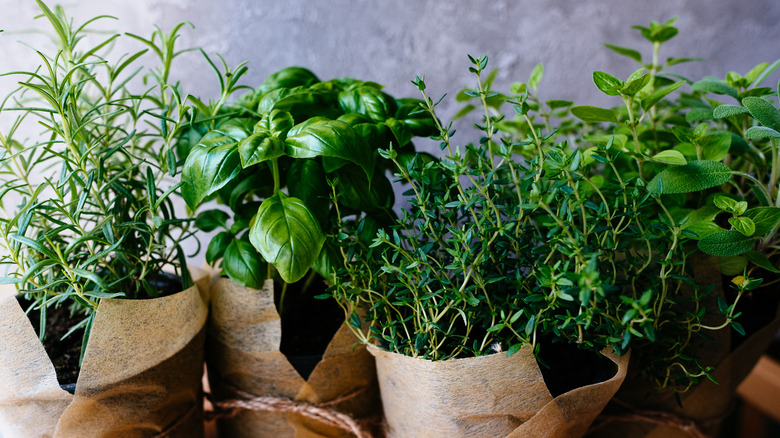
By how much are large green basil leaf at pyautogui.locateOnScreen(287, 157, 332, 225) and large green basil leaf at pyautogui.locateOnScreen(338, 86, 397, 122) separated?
0.09 metres

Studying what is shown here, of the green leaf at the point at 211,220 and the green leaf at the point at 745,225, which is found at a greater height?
the green leaf at the point at 211,220

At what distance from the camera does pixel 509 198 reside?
63cm

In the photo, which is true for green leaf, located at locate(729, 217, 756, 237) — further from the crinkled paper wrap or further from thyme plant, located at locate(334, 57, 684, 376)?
the crinkled paper wrap

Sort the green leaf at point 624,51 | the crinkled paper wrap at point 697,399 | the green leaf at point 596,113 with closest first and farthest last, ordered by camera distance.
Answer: the green leaf at point 596,113
the crinkled paper wrap at point 697,399
the green leaf at point 624,51

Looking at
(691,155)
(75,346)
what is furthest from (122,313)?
(691,155)

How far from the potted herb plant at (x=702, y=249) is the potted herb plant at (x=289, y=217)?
28cm

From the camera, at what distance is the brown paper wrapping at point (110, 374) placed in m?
0.59

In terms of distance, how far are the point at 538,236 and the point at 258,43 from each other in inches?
25.1

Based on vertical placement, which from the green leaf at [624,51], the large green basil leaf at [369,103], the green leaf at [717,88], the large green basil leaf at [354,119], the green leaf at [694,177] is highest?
the green leaf at [624,51]

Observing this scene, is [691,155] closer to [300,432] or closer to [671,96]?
[671,96]

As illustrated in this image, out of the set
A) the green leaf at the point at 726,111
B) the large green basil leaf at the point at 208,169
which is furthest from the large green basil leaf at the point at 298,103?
the green leaf at the point at 726,111

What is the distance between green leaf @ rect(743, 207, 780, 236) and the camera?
0.57 meters

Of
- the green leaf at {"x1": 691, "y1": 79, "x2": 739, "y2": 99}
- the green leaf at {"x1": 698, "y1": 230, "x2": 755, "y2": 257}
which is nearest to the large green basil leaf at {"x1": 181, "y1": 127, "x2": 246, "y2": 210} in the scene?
the green leaf at {"x1": 698, "y1": 230, "x2": 755, "y2": 257}

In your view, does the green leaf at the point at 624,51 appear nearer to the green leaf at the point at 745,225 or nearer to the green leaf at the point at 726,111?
the green leaf at the point at 726,111
